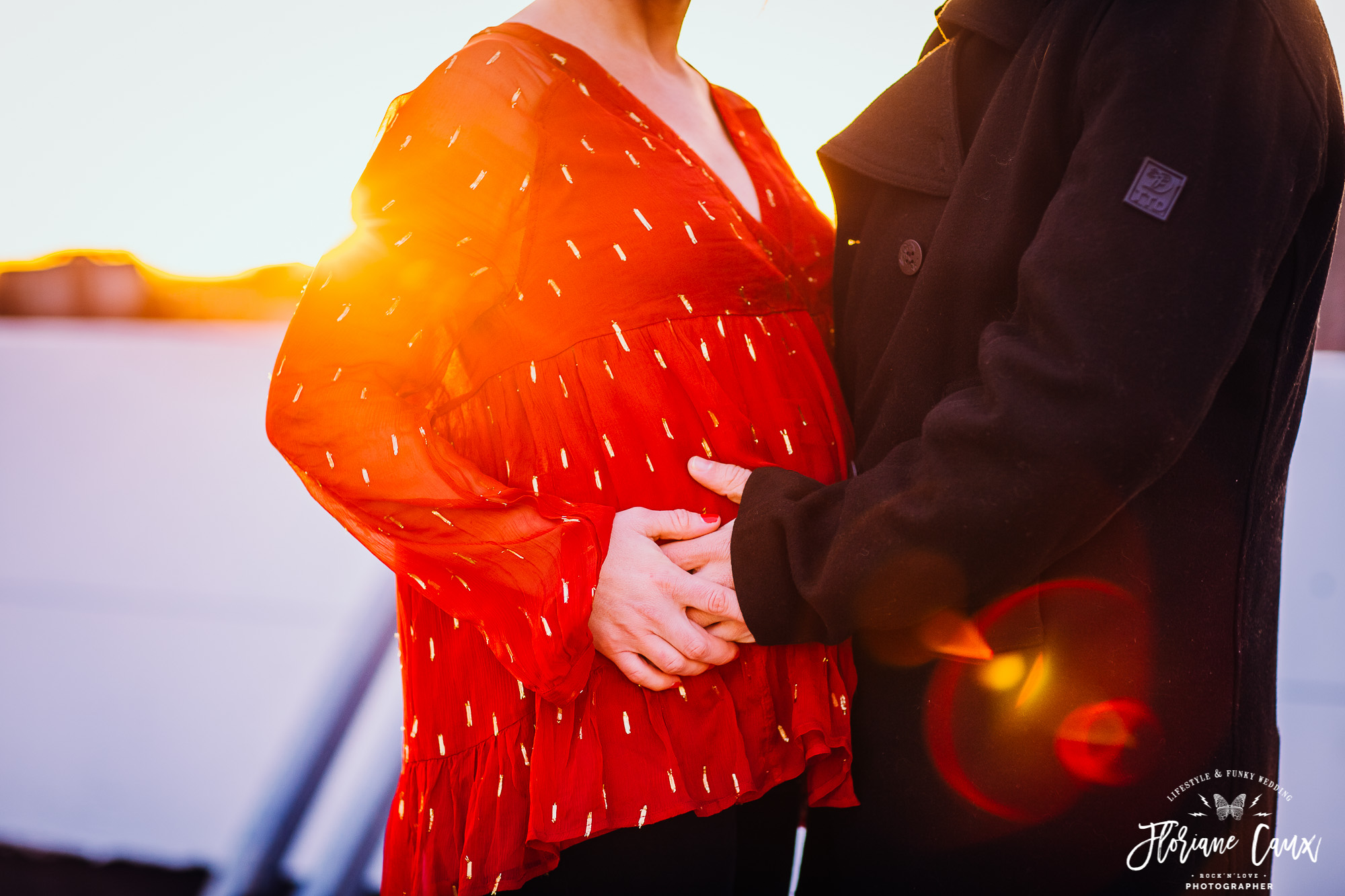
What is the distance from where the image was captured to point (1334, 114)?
54cm

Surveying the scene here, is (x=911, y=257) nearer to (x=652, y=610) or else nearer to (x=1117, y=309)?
(x=1117, y=309)

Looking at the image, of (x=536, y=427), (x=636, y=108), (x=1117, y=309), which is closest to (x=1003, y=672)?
(x=1117, y=309)

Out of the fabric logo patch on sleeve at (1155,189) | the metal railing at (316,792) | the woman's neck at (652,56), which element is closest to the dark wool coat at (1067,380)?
the fabric logo patch on sleeve at (1155,189)

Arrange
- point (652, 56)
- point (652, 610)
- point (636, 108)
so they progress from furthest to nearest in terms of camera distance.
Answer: point (652, 56) → point (636, 108) → point (652, 610)

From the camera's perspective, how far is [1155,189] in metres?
0.48

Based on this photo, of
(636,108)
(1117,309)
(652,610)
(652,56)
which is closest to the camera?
(1117,309)

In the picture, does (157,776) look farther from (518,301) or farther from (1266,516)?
(1266,516)

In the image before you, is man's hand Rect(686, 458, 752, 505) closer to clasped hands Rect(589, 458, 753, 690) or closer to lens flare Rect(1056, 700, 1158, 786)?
clasped hands Rect(589, 458, 753, 690)

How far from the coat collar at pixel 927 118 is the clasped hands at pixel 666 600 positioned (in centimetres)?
35

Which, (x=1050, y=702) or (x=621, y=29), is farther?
(x=621, y=29)

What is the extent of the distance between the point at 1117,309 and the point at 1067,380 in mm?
52

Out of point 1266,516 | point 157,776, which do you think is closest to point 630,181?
point 1266,516

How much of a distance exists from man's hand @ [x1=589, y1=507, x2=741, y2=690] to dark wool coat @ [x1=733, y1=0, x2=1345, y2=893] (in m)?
0.04

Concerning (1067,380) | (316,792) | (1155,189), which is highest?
(1155,189)
